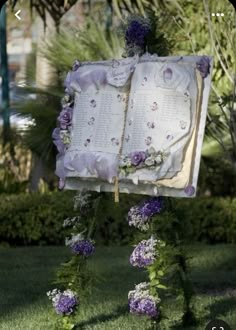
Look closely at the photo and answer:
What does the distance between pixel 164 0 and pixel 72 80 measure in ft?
18.8

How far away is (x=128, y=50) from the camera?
6082 millimetres

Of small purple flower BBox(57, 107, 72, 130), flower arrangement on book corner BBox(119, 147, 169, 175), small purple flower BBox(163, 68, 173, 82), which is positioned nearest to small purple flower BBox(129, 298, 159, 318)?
flower arrangement on book corner BBox(119, 147, 169, 175)

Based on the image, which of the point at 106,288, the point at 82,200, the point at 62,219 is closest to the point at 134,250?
the point at 82,200

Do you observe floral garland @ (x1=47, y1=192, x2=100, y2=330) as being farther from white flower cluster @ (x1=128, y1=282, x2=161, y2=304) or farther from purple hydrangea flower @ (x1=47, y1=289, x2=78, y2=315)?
white flower cluster @ (x1=128, y1=282, x2=161, y2=304)

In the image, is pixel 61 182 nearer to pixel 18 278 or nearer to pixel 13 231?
pixel 18 278

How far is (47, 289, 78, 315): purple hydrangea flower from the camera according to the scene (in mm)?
5938

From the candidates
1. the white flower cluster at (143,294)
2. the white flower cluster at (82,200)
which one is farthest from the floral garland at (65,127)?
the white flower cluster at (143,294)

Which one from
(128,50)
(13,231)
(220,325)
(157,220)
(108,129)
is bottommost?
(13,231)

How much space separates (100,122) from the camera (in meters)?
5.82

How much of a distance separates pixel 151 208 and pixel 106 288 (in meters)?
2.39

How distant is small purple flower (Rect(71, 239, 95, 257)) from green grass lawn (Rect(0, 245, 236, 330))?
0.32 m

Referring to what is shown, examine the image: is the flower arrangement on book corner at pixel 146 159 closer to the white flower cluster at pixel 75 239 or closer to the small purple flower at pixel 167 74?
the small purple flower at pixel 167 74

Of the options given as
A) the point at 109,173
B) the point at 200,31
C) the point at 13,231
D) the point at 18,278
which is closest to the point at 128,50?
the point at 109,173

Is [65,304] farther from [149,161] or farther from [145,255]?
[149,161]
